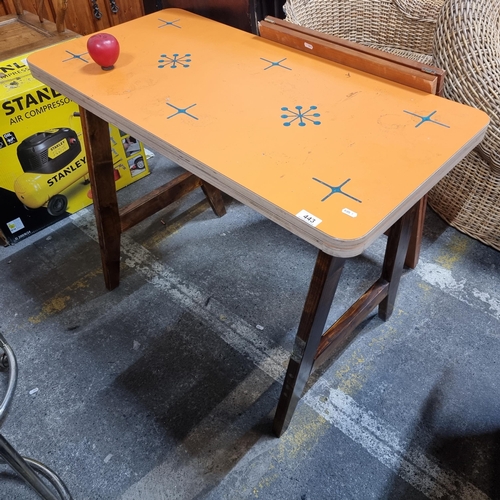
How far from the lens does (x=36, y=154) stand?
1.74 meters

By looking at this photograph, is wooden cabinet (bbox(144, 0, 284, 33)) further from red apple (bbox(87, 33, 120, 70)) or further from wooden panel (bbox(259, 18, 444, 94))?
red apple (bbox(87, 33, 120, 70))

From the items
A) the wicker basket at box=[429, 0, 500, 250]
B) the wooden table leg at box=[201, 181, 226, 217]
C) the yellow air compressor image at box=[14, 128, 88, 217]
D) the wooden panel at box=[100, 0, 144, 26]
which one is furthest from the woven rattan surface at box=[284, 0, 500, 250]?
the wooden panel at box=[100, 0, 144, 26]

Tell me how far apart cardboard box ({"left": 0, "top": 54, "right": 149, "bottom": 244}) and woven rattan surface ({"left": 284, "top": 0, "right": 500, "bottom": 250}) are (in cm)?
92

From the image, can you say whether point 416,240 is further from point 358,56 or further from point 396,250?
point 358,56

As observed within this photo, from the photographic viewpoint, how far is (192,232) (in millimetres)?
1873

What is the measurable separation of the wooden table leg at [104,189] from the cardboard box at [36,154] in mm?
475

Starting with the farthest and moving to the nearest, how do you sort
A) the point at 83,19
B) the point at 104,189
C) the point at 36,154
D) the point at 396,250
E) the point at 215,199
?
1. the point at 83,19
2. the point at 215,199
3. the point at 36,154
4. the point at 104,189
5. the point at 396,250

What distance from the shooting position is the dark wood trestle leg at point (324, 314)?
2.96ft

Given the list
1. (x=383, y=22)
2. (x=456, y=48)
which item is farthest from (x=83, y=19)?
(x=456, y=48)

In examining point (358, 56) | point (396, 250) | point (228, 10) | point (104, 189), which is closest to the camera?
point (358, 56)

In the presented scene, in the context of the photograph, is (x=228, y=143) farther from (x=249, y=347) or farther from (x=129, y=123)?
(x=249, y=347)

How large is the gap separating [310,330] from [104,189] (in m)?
0.78

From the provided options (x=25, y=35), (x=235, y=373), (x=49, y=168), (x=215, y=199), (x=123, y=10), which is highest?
(x=25, y=35)

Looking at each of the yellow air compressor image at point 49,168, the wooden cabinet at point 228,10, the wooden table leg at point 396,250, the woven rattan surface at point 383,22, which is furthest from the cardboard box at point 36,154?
the wooden table leg at point 396,250
